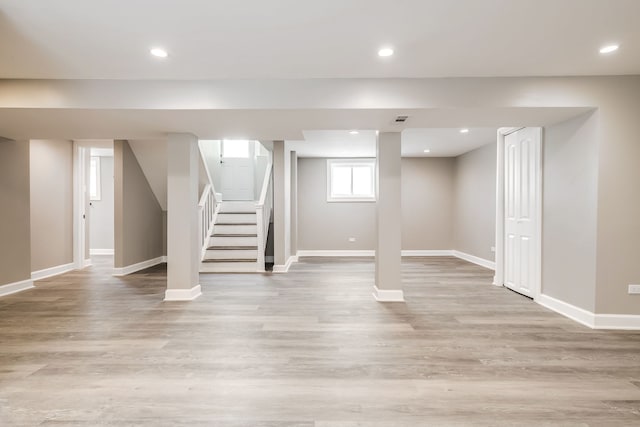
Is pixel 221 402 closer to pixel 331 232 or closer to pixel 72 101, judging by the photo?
pixel 72 101

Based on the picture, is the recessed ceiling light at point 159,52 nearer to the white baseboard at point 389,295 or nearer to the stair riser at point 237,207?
the white baseboard at point 389,295

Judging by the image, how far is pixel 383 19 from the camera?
225 cm

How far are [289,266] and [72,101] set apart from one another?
4.42 meters

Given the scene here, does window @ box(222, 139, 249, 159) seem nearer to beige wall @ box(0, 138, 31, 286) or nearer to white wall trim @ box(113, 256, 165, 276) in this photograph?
white wall trim @ box(113, 256, 165, 276)

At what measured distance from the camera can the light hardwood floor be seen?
1.86 meters

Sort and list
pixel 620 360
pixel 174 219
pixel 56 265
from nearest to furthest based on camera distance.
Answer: pixel 620 360 → pixel 174 219 → pixel 56 265

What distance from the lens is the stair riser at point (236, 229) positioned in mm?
6648

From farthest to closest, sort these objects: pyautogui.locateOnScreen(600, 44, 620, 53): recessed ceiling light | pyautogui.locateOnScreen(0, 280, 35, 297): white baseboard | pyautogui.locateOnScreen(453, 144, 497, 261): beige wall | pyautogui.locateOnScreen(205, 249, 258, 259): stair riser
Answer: pyautogui.locateOnScreen(453, 144, 497, 261): beige wall, pyautogui.locateOnScreen(205, 249, 258, 259): stair riser, pyautogui.locateOnScreen(0, 280, 35, 297): white baseboard, pyautogui.locateOnScreen(600, 44, 620, 53): recessed ceiling light

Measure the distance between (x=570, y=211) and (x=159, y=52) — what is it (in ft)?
14.3

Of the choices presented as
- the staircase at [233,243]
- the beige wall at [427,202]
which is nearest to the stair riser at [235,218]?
the staircase at [233,243]

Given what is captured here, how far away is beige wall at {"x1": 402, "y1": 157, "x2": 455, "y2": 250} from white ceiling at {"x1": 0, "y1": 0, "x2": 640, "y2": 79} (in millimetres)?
5190

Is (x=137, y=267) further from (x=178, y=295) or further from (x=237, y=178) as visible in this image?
(x=237, y=178)

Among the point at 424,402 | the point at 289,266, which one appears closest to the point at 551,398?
the point at 424,402

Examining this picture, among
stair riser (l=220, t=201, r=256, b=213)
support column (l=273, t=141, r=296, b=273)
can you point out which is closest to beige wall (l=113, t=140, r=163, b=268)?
stair riser (l=220, t=201, r=256, b=213)
